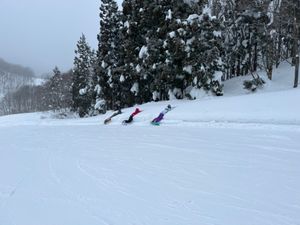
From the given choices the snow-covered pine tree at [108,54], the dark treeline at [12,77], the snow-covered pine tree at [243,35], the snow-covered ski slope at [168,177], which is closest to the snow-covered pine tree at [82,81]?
the snow-covered pine tree at [108,54]

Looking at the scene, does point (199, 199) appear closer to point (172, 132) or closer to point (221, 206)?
point (221, 206)

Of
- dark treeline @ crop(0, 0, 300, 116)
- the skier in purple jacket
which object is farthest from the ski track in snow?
dark treeline @ crop(0, 0, 300, 116)

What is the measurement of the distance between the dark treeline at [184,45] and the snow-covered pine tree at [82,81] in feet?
20.0

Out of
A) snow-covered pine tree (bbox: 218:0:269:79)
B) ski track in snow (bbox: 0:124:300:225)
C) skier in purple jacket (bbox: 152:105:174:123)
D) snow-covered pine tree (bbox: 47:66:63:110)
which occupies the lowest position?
ski track in snow (bbox: 0:124:300:225)

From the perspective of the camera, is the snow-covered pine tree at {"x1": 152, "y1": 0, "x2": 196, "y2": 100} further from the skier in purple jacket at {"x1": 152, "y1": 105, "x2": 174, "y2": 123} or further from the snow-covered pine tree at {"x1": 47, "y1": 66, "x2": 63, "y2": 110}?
the snow-covered pine tree at {"x1": 47, "y1": 66, "x2": 63, "y2": 110}

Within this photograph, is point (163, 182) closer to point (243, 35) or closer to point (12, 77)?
point (243, 35)

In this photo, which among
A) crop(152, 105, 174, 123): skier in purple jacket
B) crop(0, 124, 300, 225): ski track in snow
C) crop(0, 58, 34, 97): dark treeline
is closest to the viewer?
crop(0, 124, 300, 225): ski track in snow

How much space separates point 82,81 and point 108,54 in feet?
34.2

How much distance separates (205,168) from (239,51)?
20642 millimetres

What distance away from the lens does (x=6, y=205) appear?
5.75 metres

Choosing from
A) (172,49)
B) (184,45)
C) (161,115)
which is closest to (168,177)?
(161,115)

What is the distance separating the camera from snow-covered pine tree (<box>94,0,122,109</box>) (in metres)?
26.6

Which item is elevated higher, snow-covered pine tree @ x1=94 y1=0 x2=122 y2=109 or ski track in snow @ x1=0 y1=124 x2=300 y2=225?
snow-covered pine tree @ x1=94 y1=0 x2=122 y2=109

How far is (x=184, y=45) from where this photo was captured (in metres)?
19.0
